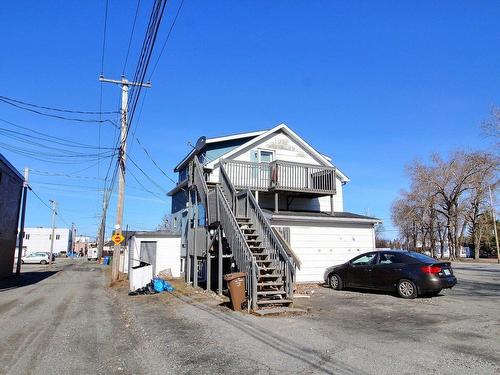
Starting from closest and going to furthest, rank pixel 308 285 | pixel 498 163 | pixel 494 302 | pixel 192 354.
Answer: pixel 192 354 → pixel 494 302 → pixel 308 285 → pixel 498 163

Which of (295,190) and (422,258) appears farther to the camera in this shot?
(295,190)

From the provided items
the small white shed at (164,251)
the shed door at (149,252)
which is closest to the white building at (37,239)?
the shed door at (149,252)

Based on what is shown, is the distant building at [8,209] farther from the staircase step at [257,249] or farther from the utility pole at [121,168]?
the staircase step at [257,249]

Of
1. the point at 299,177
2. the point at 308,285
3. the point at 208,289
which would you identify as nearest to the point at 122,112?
the point at 299,177

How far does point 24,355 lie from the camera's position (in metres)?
6.81

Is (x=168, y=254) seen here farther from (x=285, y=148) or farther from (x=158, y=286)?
(x=285, y=148)

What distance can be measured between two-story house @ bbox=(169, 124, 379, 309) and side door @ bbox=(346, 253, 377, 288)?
1868 millimetres

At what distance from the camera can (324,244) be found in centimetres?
1848

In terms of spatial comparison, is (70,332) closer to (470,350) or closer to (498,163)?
(470,350)

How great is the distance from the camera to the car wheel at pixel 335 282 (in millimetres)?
15188

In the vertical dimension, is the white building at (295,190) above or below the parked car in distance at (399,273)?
above

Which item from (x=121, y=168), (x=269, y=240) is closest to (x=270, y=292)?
(x=269, y=240)

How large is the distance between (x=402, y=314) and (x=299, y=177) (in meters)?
11.3

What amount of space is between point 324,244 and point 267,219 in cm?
298
